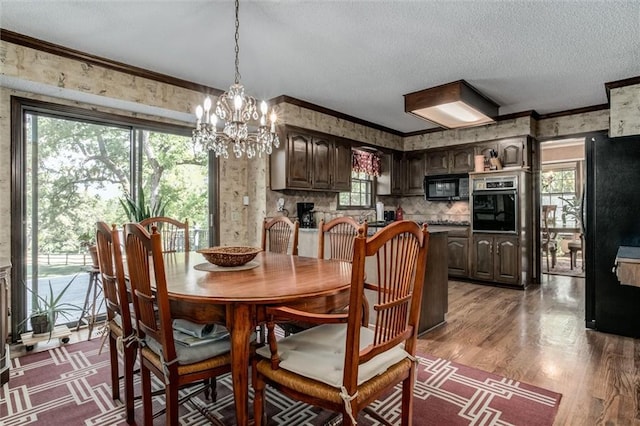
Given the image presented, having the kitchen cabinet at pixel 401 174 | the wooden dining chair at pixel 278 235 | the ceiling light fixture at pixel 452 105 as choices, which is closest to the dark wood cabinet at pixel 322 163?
the ceiling light fixture at pixel 452 105

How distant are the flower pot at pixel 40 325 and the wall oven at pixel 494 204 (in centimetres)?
530

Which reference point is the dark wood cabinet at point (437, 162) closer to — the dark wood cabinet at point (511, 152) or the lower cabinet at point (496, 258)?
the dark wood cabinet at point (511, 152)

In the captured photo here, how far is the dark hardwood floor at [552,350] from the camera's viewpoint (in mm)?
2012

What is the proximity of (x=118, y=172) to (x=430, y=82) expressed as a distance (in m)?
3.50

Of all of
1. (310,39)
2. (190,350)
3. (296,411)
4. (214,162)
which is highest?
(310,39)

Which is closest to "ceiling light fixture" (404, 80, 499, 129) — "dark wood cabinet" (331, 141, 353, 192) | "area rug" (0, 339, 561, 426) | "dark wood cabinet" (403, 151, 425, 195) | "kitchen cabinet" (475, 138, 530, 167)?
"kitchen cabinet" (475, 138, 530, 167)

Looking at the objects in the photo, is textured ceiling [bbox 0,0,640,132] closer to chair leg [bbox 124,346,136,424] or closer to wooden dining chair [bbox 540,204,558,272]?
chair leg [bbox 124,346,136,424]

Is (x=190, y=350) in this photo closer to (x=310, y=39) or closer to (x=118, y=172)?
(x=310, y=39)

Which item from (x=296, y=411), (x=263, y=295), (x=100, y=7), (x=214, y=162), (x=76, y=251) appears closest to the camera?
(x=263, y=295)

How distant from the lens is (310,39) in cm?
275

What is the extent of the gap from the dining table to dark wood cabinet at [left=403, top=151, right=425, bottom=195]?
15.5ft

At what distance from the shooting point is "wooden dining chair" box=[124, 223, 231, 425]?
1.43 m

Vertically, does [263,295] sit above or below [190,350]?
above

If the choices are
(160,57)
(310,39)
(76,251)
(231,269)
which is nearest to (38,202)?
(76,251)
